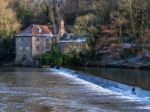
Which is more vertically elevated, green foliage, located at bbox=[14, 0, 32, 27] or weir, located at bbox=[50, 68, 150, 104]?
green foliage, located at bbox=[14, 0, 32, 27]

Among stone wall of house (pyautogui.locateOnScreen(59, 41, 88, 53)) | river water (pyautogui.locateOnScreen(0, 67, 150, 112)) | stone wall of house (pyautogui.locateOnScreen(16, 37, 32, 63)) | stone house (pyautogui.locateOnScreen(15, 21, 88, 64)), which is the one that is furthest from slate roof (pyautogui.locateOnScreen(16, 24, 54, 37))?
river water (pyautogui.locateOnScreen(0, 67, 150, 112))

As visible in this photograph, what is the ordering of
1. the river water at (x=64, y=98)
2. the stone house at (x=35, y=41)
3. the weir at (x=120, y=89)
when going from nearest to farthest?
the river water at (x=64, y=98), the weir at (x=120, y=89), the stone house at (x=35, y=41)

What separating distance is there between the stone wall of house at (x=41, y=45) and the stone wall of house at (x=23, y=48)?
0.85 metres

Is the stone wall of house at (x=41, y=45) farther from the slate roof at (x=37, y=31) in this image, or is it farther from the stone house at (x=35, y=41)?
the slate roof at (x=37, y=31)

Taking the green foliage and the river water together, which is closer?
the river water

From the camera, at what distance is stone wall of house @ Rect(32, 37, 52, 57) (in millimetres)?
85812

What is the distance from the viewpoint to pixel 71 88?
39.8m

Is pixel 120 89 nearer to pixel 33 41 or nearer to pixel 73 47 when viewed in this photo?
pixel 73 47

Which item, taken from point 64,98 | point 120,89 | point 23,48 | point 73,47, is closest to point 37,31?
point 23,48

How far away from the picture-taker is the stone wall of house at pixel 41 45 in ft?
282

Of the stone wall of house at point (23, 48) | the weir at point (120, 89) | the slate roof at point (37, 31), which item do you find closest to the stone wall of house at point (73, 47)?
the slate roof at point (37, 31)

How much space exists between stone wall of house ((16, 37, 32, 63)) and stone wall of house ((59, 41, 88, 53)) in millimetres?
6875

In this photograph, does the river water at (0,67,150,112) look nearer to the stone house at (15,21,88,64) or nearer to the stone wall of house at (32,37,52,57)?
the stone house at (15,21,88,64)

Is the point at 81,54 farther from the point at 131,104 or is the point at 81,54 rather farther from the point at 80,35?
the point at 131,104
